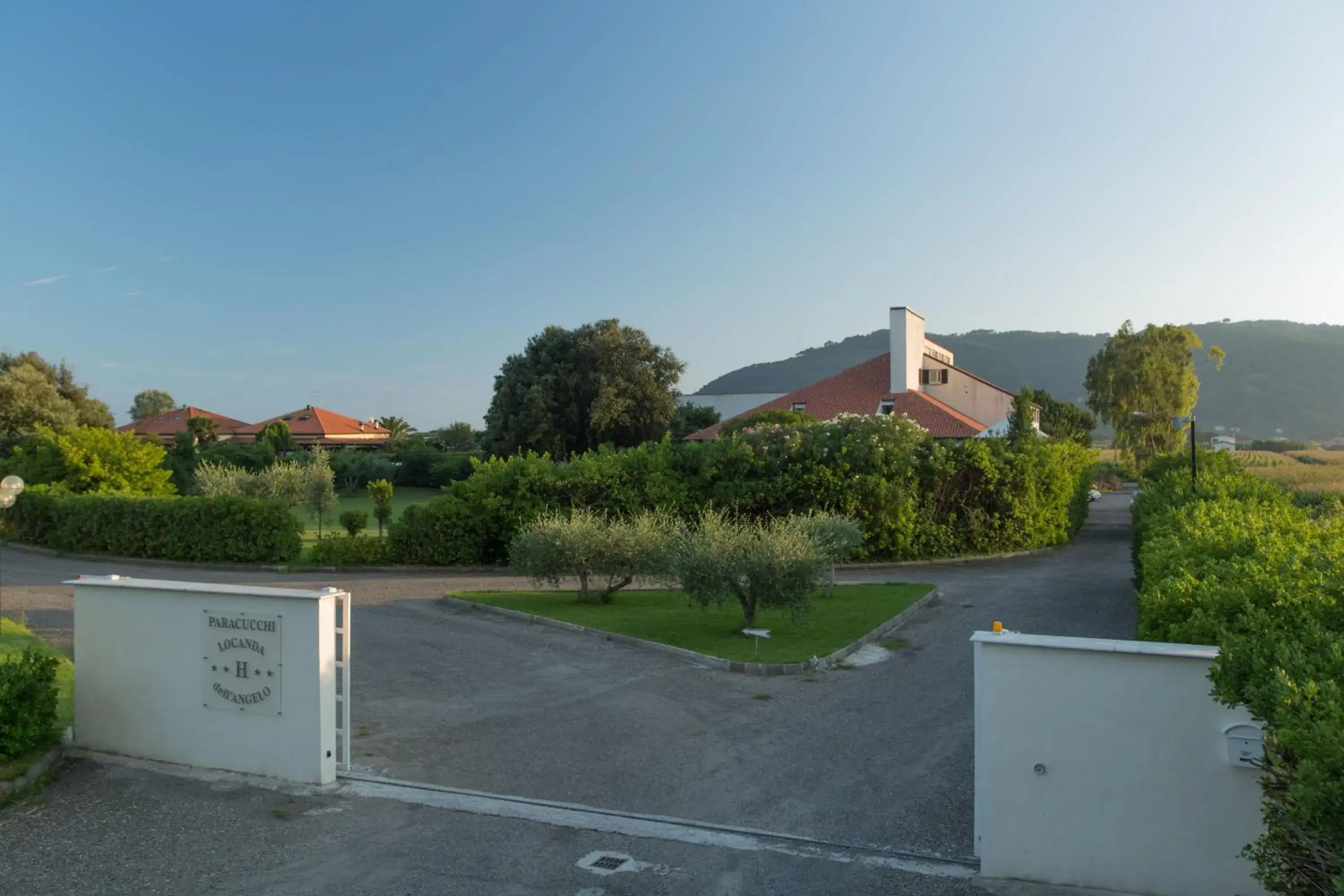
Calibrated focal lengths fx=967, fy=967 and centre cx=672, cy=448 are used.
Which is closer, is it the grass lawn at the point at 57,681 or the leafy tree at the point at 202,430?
the grass lawn at the point at 57,681

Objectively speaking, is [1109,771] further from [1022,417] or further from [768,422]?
[1022,417]

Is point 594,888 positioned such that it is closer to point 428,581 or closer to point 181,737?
point 181,737

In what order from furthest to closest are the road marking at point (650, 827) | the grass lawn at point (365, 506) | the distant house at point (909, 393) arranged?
the distant house at point (909, 393), the grass lawn at point (365, 506), the road marking at point (650, 827)

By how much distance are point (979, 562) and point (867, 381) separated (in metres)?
30.3

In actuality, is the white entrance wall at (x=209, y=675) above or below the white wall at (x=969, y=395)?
below

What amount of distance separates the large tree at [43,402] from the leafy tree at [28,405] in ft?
0.08

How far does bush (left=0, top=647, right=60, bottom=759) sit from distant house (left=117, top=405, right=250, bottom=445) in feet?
265

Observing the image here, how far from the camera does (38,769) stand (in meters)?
7.33

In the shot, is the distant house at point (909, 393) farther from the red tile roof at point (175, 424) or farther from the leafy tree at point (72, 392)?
the red tile roof at point (175, 424)

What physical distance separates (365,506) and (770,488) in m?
26.2

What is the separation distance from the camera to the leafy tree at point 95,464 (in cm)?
3077

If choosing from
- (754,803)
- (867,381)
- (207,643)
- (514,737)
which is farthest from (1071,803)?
(867,381)

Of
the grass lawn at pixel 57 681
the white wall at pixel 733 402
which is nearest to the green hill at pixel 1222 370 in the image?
the white wall at pixel 733 402

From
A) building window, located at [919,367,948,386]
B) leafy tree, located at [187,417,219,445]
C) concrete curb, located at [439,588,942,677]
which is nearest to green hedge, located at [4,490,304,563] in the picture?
concrete curb, located at [439,588,942,677]
